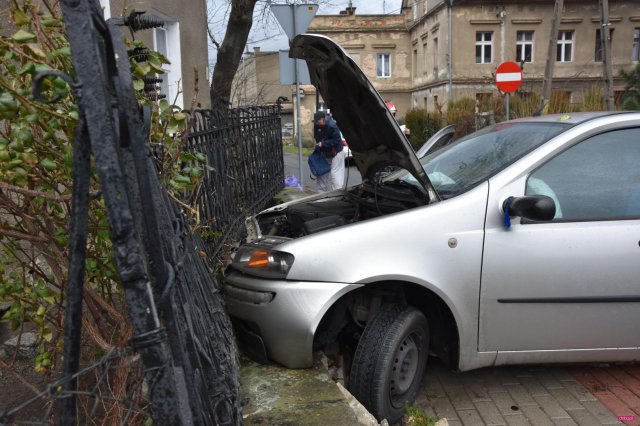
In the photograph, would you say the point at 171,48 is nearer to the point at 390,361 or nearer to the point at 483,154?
the point at 483,154

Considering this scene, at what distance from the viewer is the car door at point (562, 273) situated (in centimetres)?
320

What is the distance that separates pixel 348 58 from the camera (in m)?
3.38

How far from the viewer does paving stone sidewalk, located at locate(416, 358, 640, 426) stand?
333cm

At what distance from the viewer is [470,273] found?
10.4 ft

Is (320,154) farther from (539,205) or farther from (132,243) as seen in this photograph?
(132,243)

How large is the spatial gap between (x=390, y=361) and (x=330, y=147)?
Result: 628cm

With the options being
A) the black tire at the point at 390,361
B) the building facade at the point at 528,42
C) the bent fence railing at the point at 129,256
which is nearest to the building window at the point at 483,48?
the building facade at the point at 528,42

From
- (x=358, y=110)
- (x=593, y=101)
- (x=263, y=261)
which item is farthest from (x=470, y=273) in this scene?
(x=593, y=101)

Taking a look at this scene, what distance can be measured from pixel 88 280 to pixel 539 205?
7.59ft

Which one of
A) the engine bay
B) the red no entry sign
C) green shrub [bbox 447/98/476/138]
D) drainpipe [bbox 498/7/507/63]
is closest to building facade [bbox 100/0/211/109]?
the engine bay

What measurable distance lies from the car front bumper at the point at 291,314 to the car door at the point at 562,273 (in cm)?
86

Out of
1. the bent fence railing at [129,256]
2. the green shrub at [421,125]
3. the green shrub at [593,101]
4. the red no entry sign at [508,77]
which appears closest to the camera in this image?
the bent fence railing at [129,256]

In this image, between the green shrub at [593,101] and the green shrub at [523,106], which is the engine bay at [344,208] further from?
the green shrub at [523,106]

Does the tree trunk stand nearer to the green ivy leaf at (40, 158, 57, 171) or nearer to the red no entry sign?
the green ivy leaf at (40, 158, 57, 171)
